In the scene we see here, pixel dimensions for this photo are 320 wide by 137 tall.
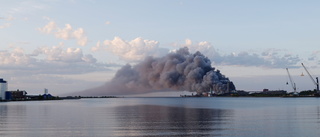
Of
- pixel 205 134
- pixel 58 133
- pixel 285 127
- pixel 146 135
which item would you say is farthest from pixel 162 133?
pixel 285 127

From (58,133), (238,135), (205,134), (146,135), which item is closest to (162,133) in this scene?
(146,135)

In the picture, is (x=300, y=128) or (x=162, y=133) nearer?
(x=162, y=133)

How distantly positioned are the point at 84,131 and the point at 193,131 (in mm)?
14501

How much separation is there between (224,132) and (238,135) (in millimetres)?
2970

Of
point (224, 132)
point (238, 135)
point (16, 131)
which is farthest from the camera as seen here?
point (16, 131)

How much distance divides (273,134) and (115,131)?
2033cm

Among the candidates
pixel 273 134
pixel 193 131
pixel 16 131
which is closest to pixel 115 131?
pixel 193 131

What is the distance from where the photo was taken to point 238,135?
42438mm

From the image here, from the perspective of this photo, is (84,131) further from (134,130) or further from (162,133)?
(162,133)

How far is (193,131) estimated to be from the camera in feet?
152

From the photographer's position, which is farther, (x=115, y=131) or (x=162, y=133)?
(x=115, y=131)

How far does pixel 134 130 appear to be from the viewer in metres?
47.9

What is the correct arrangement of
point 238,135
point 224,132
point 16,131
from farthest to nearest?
point 16,131 → point 224,132 → point 238,135

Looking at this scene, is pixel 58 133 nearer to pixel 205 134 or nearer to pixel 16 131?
pixel 16 131
